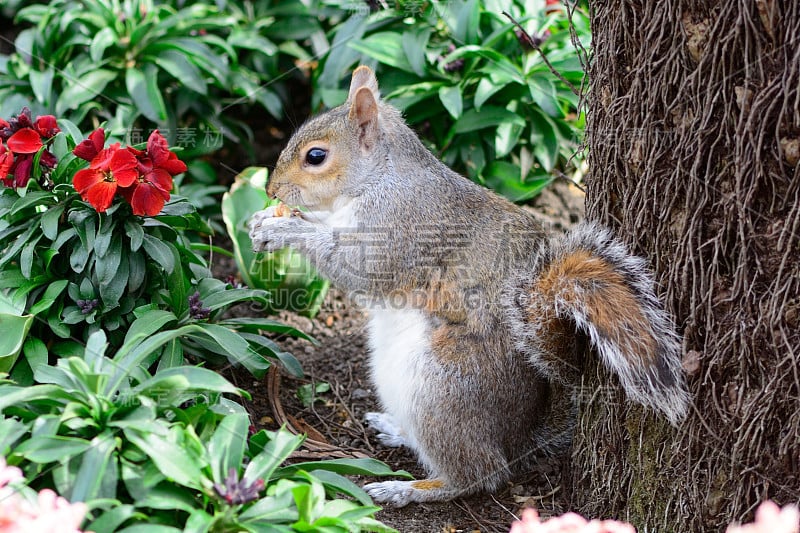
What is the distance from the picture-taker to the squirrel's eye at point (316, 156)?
9.62 ft

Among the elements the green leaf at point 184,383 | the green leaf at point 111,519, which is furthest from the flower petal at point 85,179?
the green leaf at point 111,519

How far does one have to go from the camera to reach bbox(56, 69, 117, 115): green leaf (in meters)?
4.05

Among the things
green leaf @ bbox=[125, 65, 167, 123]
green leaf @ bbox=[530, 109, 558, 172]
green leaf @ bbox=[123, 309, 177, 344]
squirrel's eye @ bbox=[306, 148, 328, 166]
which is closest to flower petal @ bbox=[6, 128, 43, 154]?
green leaf @ bbox=[123, 309, 177, 344]

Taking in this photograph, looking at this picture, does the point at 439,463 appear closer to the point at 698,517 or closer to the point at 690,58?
the point at 698,517

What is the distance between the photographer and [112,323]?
8.65 ft

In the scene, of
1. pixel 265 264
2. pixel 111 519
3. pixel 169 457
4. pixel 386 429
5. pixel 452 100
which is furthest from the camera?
pixel 452 100

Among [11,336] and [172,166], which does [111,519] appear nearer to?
[11,336]

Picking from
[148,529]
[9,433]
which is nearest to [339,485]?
[148,529]

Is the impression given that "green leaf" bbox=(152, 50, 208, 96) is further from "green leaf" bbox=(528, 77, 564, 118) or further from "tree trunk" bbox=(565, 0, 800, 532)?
"tree trunk" bbox=(565, 0, 800, 532)

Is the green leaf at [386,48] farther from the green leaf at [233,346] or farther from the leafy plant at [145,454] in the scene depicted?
the leafy plant at [145,454]

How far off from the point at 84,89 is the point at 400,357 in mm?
2470

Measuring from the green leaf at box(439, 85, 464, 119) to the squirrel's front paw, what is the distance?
117cm

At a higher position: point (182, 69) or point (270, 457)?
point (182, 69)

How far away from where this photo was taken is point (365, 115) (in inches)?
113
